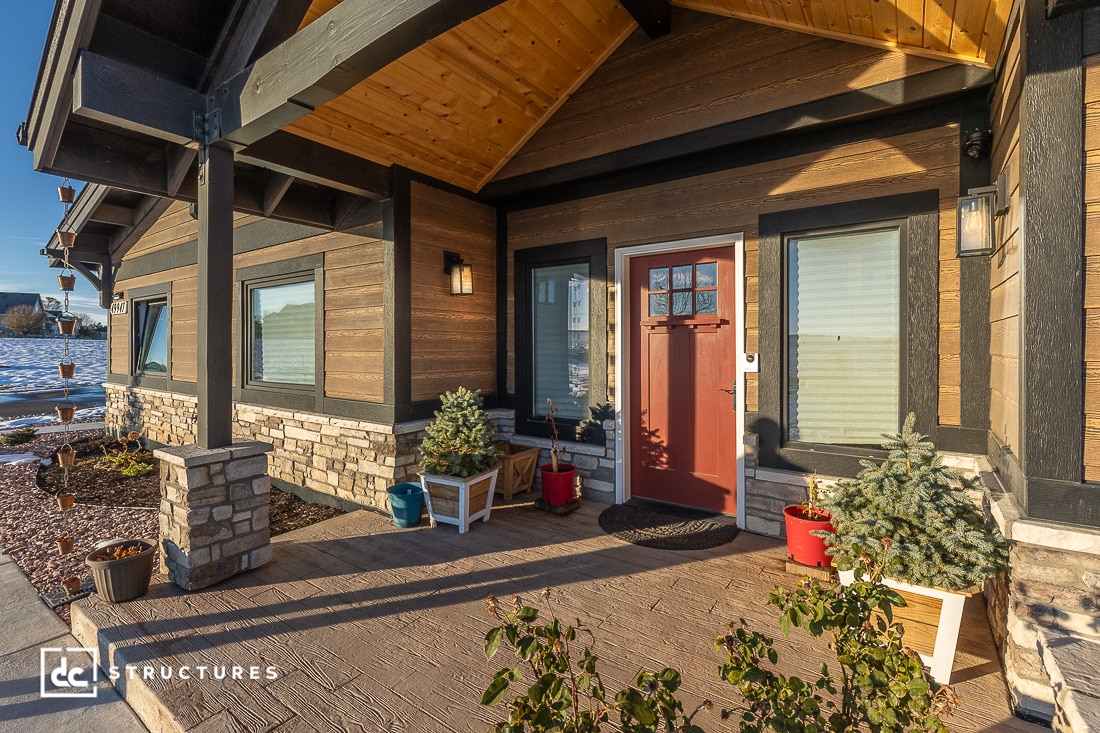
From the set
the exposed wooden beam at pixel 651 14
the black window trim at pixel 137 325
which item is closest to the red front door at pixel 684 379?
the exposed wooden beam at pixel 651 14

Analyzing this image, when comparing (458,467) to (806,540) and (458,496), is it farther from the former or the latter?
(806,540)

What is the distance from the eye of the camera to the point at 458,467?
378 centimetres

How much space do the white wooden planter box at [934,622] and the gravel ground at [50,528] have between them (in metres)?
4.23

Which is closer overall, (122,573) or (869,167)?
(122,573)

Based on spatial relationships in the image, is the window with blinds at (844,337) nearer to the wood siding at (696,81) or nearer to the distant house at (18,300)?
the wood siding at (696,81)

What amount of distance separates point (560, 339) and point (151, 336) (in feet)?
22.4

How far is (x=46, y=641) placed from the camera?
2488 mm

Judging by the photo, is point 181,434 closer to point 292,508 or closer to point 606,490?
point 292,508

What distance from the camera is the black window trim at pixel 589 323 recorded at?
4387 mm

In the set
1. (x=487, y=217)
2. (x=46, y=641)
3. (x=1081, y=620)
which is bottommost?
(x=46, y=641)

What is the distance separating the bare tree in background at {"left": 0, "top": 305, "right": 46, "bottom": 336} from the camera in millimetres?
11281

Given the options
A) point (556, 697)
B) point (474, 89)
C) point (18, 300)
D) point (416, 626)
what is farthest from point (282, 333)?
point (18, 300)

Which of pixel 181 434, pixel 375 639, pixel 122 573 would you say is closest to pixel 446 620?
pixel 375 639

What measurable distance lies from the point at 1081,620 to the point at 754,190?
9.62ft
